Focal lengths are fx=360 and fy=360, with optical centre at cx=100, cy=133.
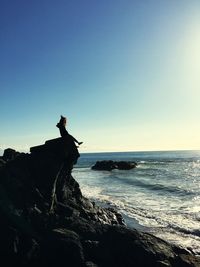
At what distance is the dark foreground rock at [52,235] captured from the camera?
11906 millimetres

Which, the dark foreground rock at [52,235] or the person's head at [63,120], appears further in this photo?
the person's head at [63,120]

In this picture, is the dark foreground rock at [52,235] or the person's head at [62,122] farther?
the person's head at [62,122]

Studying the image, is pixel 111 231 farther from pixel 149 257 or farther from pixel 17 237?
pixel 17 237

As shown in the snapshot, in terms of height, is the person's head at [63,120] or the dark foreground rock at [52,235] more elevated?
the person's head at [63,120]

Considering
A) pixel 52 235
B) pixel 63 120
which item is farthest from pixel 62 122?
pixel 52 235

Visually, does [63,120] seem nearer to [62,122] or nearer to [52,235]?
[62,122]

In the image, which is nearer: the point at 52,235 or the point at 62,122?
the point at 52,235

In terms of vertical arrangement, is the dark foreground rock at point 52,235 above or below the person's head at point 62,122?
below

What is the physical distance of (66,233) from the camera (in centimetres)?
1291

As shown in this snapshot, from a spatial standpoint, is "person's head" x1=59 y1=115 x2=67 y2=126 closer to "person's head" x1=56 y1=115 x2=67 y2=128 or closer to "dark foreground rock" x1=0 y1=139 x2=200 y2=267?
"person's head" x1=56 y1=115 x2=67 y2=128

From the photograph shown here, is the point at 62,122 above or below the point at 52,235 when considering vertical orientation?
above

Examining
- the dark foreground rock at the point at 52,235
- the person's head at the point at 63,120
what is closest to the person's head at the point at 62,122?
the person's head at the point at 63,120

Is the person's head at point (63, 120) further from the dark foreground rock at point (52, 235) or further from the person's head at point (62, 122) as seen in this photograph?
the dark foreground rock at point (52, 235)

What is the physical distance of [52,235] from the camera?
12.8 meters
